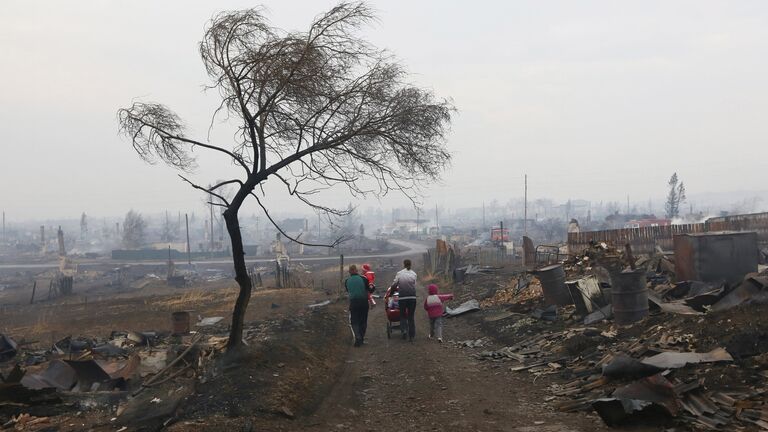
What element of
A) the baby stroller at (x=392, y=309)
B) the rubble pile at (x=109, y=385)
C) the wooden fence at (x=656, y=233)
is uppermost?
the wooden fence at (x=656, y=233)

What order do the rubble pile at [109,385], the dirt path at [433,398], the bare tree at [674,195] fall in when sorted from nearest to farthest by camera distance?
the dirt path at [433,398]
the rubble pile at [109,385]
the bare tree at [674,195]

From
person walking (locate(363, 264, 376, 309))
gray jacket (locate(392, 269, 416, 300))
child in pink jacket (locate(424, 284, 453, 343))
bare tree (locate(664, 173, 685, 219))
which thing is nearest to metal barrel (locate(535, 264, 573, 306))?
child in pink jacket (locate(424, 284, 453, 343))

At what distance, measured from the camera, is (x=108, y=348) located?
14.7 metres

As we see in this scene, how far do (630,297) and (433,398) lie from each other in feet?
15.0

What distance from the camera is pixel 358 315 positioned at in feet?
40.9

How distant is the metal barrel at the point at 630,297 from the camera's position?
33.6ft

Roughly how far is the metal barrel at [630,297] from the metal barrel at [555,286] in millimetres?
3584

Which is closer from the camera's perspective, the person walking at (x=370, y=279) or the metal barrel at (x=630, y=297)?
the metal barrel at (x=630, y=297)

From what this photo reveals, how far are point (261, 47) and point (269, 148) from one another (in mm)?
1675

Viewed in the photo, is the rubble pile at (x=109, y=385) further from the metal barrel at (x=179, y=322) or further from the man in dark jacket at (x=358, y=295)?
the man in dark jacket at (x=358, y=295)

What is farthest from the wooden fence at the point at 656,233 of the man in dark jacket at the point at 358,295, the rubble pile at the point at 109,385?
the rubble pile at the point at 109,385

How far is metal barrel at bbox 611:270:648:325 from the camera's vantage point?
33.6 ft

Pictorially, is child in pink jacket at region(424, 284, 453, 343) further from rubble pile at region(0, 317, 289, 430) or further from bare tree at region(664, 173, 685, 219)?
bare tree at region(664, 173, 685, 219)

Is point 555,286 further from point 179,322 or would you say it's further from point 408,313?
point 179,322
